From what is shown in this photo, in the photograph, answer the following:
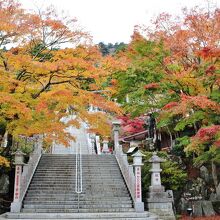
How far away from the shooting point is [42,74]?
1360cm

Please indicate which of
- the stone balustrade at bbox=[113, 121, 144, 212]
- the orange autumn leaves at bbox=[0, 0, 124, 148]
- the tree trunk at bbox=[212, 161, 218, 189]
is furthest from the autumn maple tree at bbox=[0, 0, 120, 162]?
the tree trunk at bbox=[212, 161, 218, 189]

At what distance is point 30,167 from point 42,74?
5955mm

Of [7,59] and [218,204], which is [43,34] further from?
[218,204]

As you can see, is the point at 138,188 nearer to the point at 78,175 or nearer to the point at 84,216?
the point at 84,216

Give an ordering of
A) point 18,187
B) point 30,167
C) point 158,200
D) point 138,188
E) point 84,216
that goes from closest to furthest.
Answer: point 84,216 → point 18,187 → point 138,188 → point 158,200 → point 30,167

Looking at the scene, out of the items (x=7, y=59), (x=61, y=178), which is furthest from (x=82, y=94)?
(x=61, y=178)

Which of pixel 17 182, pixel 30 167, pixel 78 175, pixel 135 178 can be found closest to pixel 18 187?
pixel 17 182

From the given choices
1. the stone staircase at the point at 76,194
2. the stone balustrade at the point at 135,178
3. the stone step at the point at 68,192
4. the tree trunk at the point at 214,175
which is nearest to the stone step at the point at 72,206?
the stone staircase at the point at 76,194

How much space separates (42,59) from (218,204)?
37.9 ft

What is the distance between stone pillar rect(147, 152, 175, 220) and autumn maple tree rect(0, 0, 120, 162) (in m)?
4.36

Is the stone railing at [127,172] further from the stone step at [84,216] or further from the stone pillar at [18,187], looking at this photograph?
the stone pillar at [18,187]

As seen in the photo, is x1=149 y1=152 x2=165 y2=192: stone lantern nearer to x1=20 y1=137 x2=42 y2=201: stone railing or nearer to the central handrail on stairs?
the central handrail on stairs

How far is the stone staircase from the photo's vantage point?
14.1 metres

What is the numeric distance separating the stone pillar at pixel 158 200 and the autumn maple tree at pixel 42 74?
4.36 meters
